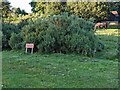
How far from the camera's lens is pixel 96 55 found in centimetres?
1434

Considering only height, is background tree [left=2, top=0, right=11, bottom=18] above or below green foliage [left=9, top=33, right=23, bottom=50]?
above

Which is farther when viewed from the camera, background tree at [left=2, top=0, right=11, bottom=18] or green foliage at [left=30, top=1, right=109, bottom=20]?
green foliage at [left=30, top=1, right=109, bottom=20]

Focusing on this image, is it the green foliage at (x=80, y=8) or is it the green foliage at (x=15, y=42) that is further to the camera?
the green foliage at (x=80, y=8)

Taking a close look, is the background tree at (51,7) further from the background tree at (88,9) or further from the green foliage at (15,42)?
the green foliage at (15,42)

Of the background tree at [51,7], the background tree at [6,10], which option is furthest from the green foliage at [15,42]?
the background tree at [51,7]

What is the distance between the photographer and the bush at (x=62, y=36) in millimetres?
14227

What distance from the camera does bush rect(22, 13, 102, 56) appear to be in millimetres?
14227

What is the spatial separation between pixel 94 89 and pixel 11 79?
6.97 ft

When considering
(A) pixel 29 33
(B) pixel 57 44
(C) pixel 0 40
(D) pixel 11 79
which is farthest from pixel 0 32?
(D) pixel 11 79

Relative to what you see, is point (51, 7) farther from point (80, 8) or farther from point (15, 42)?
point (15, 42)

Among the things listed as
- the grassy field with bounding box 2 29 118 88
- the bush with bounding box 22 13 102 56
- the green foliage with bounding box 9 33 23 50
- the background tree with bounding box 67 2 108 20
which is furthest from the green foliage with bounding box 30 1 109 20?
the grassy field with bounding box 2 29 118 88

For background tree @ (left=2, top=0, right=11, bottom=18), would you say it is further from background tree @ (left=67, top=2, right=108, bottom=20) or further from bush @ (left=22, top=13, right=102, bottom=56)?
bush @ (left=22, top=13, right=102, bottom=56)

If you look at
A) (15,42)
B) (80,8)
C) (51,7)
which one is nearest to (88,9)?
(80,8)

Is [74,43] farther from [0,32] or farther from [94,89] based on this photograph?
[94,89]
